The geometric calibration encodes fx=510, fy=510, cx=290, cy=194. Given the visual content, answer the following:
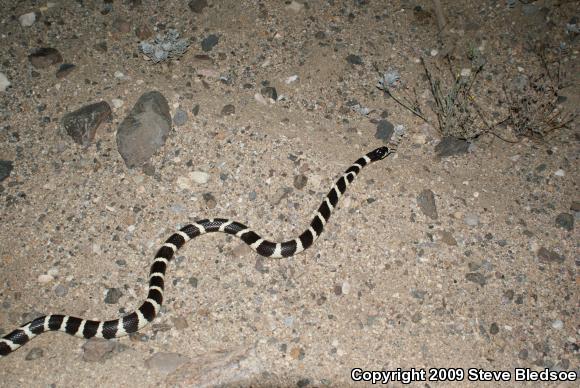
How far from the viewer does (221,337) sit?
516cm

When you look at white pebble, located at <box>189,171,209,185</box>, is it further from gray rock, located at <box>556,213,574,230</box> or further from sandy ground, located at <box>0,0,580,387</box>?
gray rock, located at <box>556,213,574,230</box>

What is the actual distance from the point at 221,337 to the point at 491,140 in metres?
4.32

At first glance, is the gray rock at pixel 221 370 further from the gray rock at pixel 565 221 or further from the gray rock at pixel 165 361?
the gray rock at pixel 565 221

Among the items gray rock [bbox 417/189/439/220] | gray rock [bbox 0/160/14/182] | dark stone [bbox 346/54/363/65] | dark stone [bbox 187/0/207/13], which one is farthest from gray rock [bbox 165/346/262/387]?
dark stone [bbox 187/0/207/13]

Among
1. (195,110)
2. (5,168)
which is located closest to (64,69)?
(5,168)

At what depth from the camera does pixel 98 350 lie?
16.6ft

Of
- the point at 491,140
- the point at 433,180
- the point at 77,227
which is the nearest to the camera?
the point at 77,227

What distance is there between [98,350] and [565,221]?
5.33 metres

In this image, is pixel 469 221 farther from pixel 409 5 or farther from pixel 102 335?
pixel 102 335

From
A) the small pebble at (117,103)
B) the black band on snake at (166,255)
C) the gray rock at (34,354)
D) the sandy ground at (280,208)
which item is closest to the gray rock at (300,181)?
the sandy ground at (280,208)

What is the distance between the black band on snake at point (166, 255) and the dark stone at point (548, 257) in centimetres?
215

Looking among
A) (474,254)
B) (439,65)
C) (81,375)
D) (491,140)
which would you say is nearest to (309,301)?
(474,254)

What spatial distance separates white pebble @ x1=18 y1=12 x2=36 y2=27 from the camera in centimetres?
726

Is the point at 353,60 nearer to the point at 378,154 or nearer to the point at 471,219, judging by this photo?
the point at 378,154
